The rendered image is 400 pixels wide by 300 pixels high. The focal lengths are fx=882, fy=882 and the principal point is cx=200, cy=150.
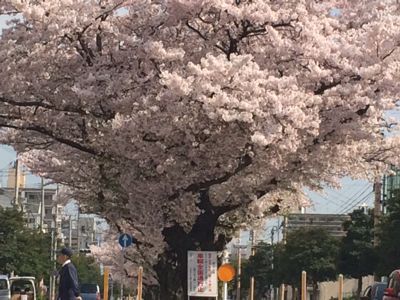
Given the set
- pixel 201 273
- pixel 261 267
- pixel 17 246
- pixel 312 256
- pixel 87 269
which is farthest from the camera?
pixel 87 269

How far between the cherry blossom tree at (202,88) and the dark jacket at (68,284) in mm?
4912

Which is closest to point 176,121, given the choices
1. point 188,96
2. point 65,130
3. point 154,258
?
point 188,96

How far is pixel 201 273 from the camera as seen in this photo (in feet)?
77.3

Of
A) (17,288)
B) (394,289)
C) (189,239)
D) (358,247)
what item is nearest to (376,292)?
(189,239)

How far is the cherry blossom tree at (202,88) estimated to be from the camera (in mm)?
18469

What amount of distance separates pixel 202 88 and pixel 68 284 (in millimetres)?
5198

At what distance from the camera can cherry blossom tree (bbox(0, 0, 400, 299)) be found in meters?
18.5

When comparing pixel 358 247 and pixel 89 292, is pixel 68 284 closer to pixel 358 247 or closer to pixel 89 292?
pixel 89 292

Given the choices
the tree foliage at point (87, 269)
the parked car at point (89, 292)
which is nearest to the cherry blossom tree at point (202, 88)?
the parked car at point (89, 292)

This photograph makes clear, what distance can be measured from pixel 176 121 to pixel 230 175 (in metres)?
3.13

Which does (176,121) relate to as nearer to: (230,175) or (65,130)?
(230,175)

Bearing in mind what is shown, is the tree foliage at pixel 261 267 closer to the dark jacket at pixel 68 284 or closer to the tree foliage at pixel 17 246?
the tree foliage at pixel 17 246

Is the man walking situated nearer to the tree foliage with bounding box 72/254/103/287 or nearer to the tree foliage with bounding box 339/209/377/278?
the tree foliage with bounding box 339/209/377/278

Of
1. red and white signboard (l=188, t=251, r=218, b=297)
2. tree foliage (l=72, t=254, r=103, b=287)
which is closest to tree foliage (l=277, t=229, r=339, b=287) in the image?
red and white signboard (l=188, t=251, r=218, b=297)
